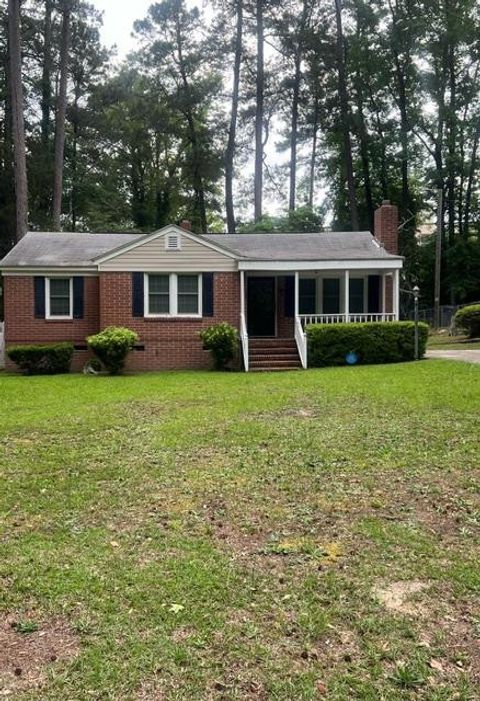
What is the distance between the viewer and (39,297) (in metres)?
15.1

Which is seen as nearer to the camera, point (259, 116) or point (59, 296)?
point (59, 296)

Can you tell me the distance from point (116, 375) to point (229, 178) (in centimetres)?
1884

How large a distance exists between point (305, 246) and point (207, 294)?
12.5ft

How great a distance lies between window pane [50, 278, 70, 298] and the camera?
1525 centimetres

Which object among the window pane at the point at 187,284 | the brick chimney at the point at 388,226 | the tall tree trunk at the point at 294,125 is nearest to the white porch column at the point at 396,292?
the brick chimney at the point at 388,226

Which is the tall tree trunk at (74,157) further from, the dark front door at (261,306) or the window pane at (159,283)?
the dark front door at (261,306)

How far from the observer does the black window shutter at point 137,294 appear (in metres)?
14.8

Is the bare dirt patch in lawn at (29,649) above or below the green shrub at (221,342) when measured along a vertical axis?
below

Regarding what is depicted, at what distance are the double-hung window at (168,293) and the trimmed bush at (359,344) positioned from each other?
11.3ft

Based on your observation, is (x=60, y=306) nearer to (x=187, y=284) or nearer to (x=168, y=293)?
(x=168, y=293)

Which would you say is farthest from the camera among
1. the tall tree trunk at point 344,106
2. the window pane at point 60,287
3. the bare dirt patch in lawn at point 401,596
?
the tall tree trunk at point 344,106

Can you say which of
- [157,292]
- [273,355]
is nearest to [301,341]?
[273,355]

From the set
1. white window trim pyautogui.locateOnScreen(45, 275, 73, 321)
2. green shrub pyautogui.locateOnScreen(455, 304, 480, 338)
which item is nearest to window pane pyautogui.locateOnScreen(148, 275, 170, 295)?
white window trim pyautogui.locateOnScreen(45, 275, 73, 321)

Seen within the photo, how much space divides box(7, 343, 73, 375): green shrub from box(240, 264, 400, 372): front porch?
17.2 feet
